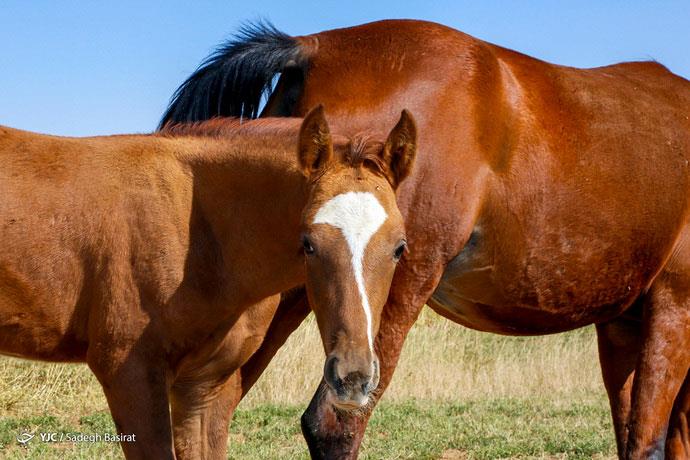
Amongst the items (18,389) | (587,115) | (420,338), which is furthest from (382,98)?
(420,338)

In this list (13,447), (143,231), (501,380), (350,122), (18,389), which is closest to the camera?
(143,231)

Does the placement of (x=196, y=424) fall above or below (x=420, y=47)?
below

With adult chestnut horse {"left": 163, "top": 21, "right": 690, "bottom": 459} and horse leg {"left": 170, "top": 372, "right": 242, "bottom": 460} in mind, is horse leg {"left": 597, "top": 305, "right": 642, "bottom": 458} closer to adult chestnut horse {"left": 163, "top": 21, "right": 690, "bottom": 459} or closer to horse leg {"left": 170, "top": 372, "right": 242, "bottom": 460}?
adult chestnut horse {"left": 163, "top": 21, "right": 690, "bottom": 459}

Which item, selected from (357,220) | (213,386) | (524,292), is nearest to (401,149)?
(357,220)

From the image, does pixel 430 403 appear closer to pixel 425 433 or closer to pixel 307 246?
pixel 425 433

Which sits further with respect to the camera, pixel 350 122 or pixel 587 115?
pixel 587 115

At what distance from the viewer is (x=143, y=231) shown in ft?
12.9

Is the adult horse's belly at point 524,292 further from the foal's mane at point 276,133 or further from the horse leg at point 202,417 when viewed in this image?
the horse leg at point 202,417

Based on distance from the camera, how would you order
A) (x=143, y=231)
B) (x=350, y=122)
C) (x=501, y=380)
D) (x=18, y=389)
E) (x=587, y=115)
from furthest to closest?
1. (x=501, y=380)
2. (x=18, y=389)
3. (x=587, y=115)
4. (x=350, y=122)
5. (x=143, y=231)

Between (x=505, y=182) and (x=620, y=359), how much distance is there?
189 centimetres

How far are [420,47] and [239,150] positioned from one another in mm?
1086

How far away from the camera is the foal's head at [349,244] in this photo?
10.5ft

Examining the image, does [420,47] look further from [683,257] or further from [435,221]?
[683,257]

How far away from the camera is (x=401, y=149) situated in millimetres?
3754
